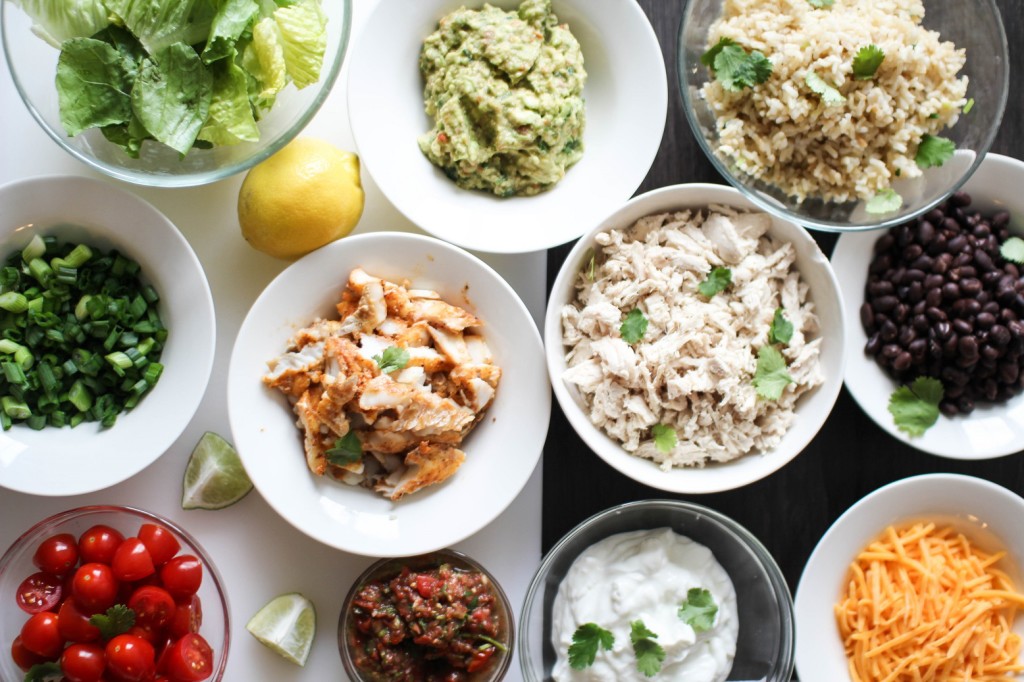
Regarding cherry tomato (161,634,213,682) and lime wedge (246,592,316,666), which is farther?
lime wedge (246,592,316,666)

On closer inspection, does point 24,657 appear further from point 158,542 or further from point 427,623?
point 427,623

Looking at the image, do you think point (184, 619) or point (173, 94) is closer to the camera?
point (173, 94)

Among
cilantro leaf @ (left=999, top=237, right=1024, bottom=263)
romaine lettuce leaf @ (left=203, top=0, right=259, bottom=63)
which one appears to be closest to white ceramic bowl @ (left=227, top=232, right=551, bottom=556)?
romaine lettuce leaf @ (left=203, top=0, right=259, bottom=63)

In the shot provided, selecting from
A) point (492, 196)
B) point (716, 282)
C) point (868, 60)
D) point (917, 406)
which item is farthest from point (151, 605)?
point (868, 60)

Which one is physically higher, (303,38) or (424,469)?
(303,38)

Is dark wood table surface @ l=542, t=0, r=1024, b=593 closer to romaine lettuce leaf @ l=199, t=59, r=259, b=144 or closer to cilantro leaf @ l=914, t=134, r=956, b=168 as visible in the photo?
cilantro leaf @ l=914, t=134, r=956, b=168

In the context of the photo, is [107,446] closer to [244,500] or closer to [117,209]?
[244,500]

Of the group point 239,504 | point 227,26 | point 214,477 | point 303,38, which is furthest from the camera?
point 239,504

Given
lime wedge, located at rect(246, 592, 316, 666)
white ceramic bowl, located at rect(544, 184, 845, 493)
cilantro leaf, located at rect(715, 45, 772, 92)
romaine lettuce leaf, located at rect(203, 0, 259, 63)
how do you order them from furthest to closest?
lime wedge, located at rect(246, 592, 316, 666)
white ceramic bowl, located at rect(544, 184, 845, 493)
cilantro leaf, located at rect(715, 45, 772, 92)
romaine lettuce leaf, located at rect(203, 0, 259, 63)
